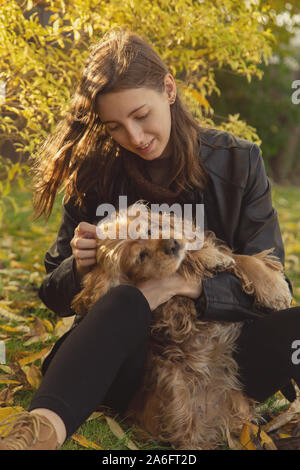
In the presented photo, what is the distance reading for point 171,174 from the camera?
9.80 feet

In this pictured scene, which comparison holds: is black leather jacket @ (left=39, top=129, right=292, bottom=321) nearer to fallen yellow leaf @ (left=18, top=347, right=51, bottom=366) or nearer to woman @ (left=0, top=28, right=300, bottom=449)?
woman @ (left=0, top=28, right=300, bottom=449)

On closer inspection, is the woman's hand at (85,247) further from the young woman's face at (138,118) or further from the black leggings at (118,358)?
the young woman's face at (138,118)

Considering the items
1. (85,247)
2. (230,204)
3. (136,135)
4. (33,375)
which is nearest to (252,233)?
(230,204)

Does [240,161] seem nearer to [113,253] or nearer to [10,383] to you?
[113,253]

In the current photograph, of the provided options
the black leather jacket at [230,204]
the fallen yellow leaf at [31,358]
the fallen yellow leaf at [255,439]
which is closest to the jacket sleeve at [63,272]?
the black leather jacket at [230,204]

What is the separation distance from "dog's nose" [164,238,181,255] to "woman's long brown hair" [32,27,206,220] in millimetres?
681

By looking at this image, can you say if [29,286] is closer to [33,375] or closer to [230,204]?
[33,375]

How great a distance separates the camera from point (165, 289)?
238 centimetres

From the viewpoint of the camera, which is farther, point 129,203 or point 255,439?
point 129,203

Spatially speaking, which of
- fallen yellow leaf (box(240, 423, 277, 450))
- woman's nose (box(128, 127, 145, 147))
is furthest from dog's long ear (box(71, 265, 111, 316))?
fallen yellow leaf (box(240, 423, 277, 450))

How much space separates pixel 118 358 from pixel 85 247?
0.54 metres

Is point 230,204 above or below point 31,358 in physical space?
above
